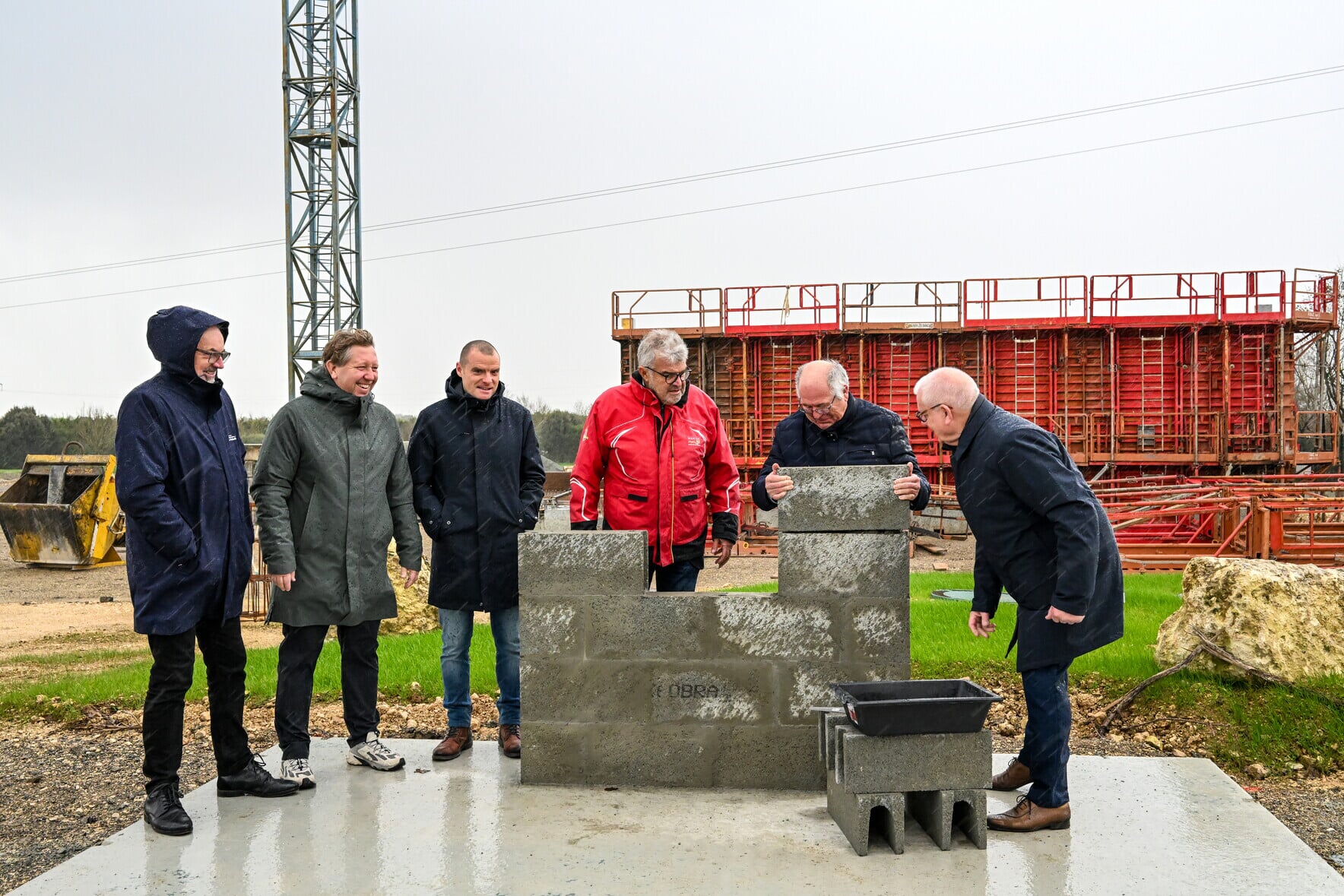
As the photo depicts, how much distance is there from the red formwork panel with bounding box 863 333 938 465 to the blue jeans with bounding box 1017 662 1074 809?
22260mm

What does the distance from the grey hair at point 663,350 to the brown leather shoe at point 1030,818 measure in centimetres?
228

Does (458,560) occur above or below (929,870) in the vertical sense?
above

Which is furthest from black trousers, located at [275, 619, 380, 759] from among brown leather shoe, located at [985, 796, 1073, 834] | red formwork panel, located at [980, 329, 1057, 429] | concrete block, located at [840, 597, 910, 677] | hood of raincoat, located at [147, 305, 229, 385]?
red formwork panel, located at [980, 329, 1057, 429]

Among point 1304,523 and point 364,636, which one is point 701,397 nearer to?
point 364,636

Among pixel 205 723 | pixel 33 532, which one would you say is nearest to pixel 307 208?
pixel 33 532

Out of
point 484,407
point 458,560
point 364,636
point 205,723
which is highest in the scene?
point 484,407

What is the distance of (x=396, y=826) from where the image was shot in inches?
158

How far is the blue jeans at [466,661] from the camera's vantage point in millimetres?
4945

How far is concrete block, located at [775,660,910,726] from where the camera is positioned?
436 cm

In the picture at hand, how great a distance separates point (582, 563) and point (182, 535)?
158cm

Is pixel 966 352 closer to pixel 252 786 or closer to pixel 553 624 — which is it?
pixel 553 624

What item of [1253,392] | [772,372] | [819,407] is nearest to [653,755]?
[819,407]

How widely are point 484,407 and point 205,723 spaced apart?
11.7ft

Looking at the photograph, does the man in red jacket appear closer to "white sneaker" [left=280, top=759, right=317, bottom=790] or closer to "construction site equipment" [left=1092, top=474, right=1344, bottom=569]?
"white sneaker" [left=280, top=759, right=317, bottom=790]
